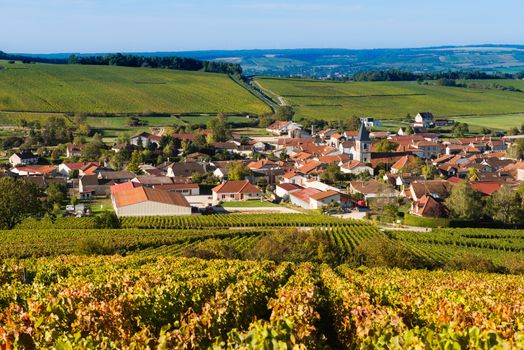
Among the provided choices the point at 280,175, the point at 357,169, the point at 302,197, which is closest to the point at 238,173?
the point at 280,175

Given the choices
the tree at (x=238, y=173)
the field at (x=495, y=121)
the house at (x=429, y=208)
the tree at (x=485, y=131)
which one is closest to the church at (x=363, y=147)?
the tree at (x=238, y=173)

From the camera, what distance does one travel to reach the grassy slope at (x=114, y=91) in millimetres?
114219

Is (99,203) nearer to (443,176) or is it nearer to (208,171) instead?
(208,171)

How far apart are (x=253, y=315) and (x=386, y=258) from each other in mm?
17952

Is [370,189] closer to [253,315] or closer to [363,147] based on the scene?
[363,147]

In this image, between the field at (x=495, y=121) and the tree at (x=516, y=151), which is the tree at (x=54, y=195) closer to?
the tree at (x=516, y=151)

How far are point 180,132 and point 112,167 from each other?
2347cm

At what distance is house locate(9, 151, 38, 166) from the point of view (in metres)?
71.6

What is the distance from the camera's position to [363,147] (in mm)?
Result: 73062

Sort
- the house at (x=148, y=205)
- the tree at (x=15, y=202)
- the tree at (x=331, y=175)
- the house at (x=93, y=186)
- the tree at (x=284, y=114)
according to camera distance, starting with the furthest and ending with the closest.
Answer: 1. the tree at (x=284, y=114)
2. the tree at (x=331, y=175)
3. the house at (x=93, y=186)
4. the house at (x=148, y=205)
5. the tree at (x=15, y=202)

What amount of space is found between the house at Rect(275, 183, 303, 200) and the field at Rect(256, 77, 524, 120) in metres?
61.9

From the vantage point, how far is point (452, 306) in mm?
11992

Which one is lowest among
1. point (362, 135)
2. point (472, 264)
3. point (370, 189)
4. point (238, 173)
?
point (370, 189)

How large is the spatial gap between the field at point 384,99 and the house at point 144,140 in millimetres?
43369
